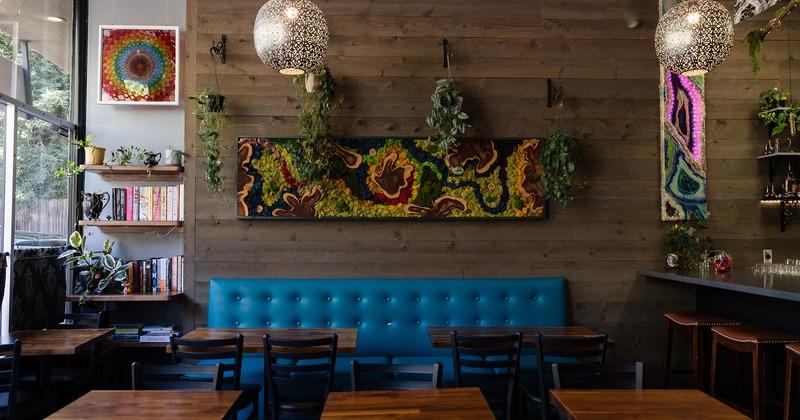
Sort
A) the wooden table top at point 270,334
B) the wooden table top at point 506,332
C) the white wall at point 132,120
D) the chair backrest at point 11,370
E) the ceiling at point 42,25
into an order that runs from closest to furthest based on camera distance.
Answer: the chair backrest at point 11,370, the wooden table top at point 270,334, the wooden table top at point 506,332, the ceiling at point 42,25, the white wall at point 132,120

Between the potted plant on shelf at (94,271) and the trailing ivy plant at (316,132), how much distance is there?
160 cm

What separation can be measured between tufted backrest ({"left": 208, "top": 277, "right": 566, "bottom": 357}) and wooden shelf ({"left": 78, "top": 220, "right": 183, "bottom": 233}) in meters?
0.59

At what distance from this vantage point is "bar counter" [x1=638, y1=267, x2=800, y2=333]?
3371 millimetres

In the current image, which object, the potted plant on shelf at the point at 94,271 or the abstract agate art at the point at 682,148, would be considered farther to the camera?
the abstract agate art at the point at 682,148

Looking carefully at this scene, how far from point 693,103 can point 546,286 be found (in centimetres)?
199

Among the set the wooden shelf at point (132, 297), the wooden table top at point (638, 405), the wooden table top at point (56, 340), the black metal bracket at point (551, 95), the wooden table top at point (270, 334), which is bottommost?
the wooden table top at point (56, 340)

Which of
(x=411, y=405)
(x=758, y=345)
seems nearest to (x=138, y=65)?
(x=411, y=405)

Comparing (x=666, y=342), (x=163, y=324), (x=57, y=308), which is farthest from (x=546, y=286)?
(x=57, y=308)

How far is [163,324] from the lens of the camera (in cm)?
472

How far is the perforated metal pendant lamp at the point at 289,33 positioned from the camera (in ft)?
10.2

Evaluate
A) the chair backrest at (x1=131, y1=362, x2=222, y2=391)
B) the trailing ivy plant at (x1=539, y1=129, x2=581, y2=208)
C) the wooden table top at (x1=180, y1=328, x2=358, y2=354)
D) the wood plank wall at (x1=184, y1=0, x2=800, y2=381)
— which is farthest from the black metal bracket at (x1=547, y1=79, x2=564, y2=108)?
the chair backrest at (x1=131, y1=362, x2=222, y2=391)

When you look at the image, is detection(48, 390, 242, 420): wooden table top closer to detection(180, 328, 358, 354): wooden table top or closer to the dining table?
detection(180, 328, 358, 354): wooden table top

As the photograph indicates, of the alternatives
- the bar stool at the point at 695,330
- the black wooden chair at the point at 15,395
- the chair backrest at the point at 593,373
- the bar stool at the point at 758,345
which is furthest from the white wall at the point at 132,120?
the bar stool at the point at 758,345

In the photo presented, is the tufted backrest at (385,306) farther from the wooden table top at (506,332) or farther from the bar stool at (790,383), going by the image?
the bar stool at (790,383)
